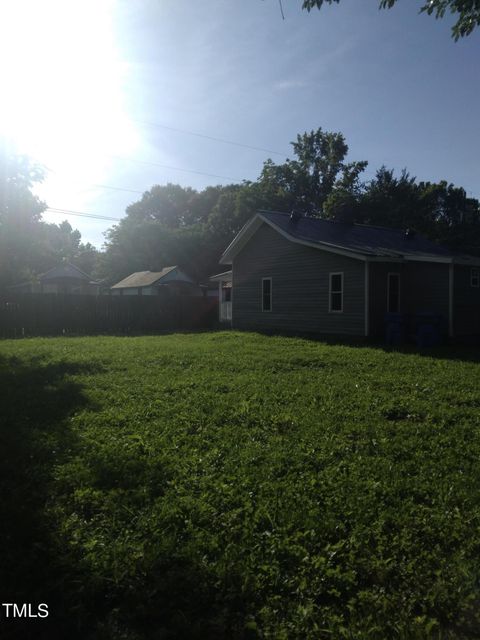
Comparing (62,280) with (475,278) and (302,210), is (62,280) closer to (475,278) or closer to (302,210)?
(302,210)

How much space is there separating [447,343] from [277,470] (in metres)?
12.5

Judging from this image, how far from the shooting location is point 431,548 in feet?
10.4

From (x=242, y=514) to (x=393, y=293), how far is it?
1429 centimetres

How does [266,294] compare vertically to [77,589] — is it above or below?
above

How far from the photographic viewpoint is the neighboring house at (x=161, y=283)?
110 feet

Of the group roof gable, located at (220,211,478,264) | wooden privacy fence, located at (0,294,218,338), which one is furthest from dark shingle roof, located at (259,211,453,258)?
wooden privacy fence, located at (0,294,218,338)

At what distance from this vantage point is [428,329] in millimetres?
14406

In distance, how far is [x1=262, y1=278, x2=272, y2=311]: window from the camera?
19.8m

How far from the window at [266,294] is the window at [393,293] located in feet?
16.3

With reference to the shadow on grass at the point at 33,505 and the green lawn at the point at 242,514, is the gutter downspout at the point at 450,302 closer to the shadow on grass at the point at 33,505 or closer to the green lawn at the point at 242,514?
the green lawn at the point at 242,514

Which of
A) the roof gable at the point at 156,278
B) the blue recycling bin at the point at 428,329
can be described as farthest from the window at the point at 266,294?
the roof gable at the point at 156,278

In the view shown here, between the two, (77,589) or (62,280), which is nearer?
(77,589)

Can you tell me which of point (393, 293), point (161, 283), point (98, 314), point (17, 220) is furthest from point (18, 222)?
point (393, 293)

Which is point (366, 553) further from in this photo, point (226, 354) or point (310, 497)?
point (226, 354)
